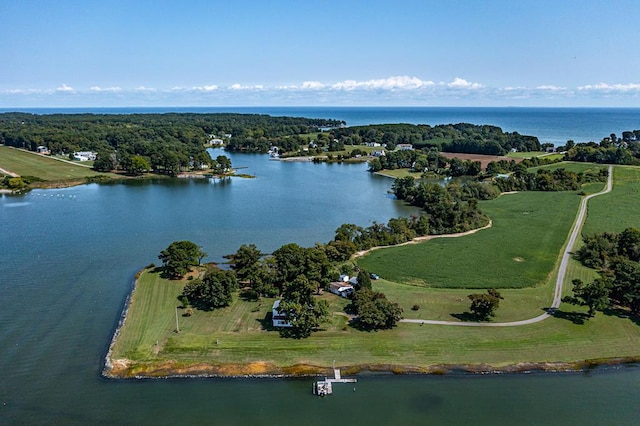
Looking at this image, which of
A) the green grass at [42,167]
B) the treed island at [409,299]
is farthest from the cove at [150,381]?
the green grass at [42,167]

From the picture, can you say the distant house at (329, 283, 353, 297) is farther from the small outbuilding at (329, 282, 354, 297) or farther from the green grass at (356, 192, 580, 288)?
the green grass at (356, 192, 580, 288)

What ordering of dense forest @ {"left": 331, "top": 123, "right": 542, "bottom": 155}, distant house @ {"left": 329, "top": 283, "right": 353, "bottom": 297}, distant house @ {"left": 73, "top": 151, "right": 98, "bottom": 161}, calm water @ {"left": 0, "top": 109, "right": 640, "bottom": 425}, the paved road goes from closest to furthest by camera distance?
calm water @ {"left": 0, "top": 109, "right": 640, "bottom": 425} → the paved road → distant house @ {"left": 329, "top": 283, "right": 353, "bottom": 297} → distant house @ {"left": 73, "top": 151, "right": 98, "bottom": 161} → dense forest @ {"left": 331, "top": 123, "right": 542, "bottom": 155}

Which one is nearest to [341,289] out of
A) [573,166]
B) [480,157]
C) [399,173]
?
[399,173]

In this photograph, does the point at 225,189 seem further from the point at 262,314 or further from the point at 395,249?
the point at 262,314

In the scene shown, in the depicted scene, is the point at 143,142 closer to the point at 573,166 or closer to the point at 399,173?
the point at 399,173

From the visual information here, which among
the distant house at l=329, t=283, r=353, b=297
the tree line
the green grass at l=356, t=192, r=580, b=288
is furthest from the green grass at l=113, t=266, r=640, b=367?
the green grass at l=356, t=192, r=580, b=288

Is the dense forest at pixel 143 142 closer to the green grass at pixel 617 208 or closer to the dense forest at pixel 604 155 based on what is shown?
the green grass at pixel 617 208

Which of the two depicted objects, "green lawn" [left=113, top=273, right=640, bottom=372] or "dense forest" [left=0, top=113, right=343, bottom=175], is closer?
"green lawn" [left=113, top=273, right=640, bottom=372]
